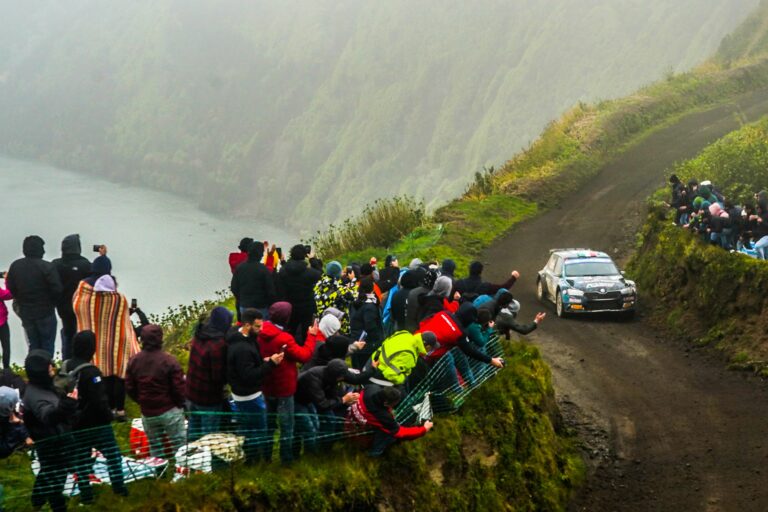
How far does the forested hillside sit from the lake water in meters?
16.9

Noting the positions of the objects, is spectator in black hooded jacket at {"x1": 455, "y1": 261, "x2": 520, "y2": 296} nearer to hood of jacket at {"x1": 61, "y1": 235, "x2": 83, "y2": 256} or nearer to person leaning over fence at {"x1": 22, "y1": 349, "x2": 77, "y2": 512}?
hood of jacket at {"x1": 61, "y1": 235, "x2": 83, "y2": 256}

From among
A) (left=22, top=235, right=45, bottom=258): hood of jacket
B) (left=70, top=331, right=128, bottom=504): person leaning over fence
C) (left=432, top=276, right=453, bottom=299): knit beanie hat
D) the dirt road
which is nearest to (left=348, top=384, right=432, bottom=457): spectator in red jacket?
(left=432, top=276, right=453, bottom=299): knit beanie hat

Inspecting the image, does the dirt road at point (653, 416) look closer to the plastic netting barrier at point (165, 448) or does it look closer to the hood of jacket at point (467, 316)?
the hood of jacket at point (467, 316)

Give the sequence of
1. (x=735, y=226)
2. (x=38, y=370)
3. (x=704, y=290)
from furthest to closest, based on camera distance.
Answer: (x=735, y=226) < (x=704, y=290) < (x=38, y=370)

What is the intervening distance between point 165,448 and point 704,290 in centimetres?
1437

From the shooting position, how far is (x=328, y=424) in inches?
420

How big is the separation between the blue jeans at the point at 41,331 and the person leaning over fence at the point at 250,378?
4.78 metres

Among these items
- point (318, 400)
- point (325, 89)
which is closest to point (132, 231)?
point (325, 89)

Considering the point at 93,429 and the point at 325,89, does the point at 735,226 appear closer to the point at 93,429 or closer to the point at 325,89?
the point at 93,429

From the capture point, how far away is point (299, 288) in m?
14.3

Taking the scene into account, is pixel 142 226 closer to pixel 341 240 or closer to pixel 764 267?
pixel 341 240

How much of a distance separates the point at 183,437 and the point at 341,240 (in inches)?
920

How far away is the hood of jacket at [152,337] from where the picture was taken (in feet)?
31.0

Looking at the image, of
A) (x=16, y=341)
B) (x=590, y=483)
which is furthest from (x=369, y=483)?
(x=16, y=341)
